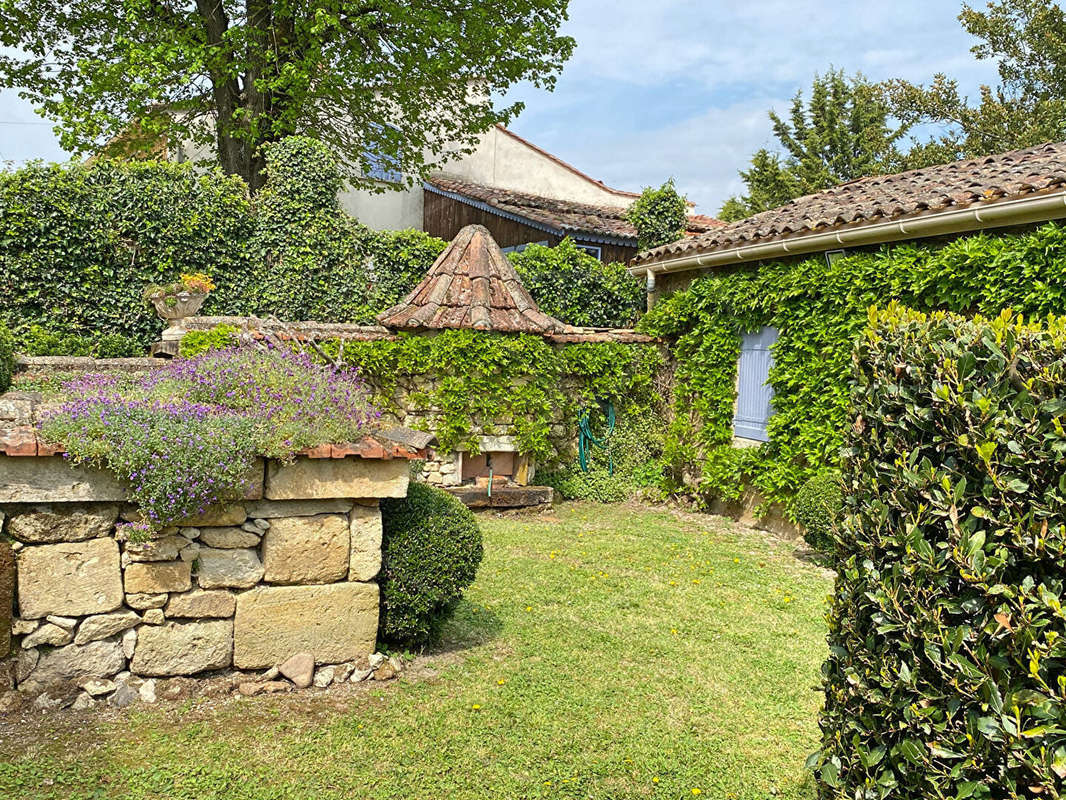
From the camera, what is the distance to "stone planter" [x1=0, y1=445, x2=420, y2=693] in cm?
406

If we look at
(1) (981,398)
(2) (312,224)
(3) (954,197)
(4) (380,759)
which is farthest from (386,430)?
(2) (312,224)

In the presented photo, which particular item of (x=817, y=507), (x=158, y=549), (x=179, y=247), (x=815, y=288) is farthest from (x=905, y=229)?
(x=179, y=247)

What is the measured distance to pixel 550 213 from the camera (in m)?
16.4

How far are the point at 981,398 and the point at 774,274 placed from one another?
7124 mm

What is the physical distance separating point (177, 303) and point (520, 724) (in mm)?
8396

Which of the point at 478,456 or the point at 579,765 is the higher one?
the point at 478,456

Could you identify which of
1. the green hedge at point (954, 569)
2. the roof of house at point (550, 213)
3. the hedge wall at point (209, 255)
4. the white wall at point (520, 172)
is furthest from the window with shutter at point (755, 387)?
the white wall at point (520, 172)

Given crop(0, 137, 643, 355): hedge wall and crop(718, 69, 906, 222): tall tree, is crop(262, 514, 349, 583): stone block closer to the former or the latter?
crop(0, 137, 643, 355): hedge wall

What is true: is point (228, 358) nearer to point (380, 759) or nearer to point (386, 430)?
point (386, 430)

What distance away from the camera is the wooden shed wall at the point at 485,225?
53.0 feet

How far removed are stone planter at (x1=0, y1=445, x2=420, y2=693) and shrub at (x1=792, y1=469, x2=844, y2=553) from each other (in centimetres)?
509

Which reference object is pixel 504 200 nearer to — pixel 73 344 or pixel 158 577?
pixel 73 344

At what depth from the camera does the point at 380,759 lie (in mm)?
3787

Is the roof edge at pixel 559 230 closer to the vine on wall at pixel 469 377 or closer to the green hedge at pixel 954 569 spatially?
the vine on wall at pixel 469 377
